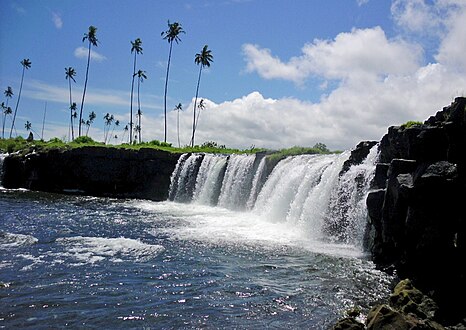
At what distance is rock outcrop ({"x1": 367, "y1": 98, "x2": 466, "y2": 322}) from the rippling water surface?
1213mm

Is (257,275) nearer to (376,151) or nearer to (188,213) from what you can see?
(376,151)

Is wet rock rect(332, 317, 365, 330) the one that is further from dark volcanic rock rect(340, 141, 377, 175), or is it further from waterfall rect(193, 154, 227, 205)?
waterfall rect(193, 154, 227, 205)

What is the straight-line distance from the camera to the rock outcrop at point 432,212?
1121 centimetres

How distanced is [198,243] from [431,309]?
9576 mm

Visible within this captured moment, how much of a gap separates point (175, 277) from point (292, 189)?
12.5m

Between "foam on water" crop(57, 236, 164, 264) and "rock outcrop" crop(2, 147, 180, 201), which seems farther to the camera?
"rock outcrop" crop(2, 147, 180, 201)

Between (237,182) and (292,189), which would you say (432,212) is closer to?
(292,189)

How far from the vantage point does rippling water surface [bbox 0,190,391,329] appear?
9328mm

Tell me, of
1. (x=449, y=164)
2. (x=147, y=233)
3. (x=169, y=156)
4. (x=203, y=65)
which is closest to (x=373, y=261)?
(x=449, y=164)

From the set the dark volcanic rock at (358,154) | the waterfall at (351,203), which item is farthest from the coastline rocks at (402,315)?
the dark volcanic rock at (358,154)

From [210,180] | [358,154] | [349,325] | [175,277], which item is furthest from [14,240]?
[210,180]

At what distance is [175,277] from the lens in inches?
485

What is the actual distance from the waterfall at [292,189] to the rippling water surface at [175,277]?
3.81ft

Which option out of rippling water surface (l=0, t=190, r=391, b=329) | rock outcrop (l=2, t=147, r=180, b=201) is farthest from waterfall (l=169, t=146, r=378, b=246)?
rock outcrop (l=2, t=147, r=180, b=201)
